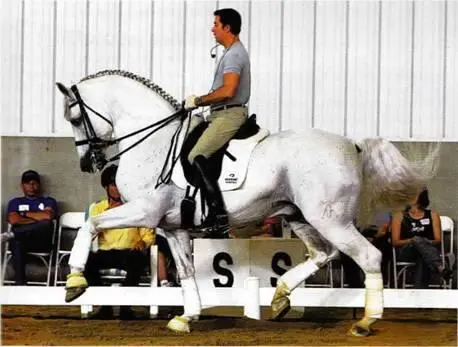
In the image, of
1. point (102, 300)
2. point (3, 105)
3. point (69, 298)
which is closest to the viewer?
point (69, 298)

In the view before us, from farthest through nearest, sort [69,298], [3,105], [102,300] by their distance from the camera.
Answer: [3,105], [102,300], [69,298]

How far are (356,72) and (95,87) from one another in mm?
1940

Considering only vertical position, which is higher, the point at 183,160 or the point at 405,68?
the point at 405,68

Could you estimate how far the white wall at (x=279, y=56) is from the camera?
833 centimetres

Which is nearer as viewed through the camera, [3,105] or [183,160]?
[183,160]

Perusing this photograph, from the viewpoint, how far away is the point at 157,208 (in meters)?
7.19

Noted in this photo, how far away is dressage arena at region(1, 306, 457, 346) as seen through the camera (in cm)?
728

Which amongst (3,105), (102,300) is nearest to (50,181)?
(3,105)

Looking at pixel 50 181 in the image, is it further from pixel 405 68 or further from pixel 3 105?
pixel 405 68

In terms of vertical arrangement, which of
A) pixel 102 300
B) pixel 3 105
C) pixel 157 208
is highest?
pixel 3 105

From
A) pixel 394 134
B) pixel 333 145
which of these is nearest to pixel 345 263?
pixel 394 134

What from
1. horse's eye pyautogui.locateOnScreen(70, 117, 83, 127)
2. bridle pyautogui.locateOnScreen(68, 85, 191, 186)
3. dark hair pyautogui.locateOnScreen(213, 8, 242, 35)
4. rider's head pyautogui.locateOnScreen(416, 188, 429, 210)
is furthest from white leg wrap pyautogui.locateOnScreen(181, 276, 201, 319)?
rider's head pyautogui.locateOnScreen(416, 188, 429, 210)

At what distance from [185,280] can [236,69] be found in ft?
4.30

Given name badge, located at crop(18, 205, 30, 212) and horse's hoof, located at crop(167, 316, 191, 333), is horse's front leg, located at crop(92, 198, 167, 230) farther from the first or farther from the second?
name badge, located at crop(18, 205, 30, 212)
